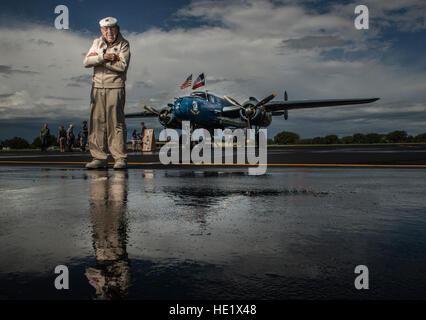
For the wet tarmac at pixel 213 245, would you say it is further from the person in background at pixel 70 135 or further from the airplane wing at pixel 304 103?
the airplane wing at pixel 304 103

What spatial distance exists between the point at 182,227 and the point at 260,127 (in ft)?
92.6

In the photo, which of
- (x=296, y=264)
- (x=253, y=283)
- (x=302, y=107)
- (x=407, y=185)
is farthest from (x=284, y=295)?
(x=302, y=107)

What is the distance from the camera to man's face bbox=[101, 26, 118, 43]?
29.5 feet

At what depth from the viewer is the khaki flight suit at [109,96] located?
8.99 metres

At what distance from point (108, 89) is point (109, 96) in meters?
0.17

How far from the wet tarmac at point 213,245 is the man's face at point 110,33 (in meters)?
4.94

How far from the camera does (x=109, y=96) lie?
360 inches

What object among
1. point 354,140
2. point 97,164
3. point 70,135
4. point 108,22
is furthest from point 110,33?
point 354,140

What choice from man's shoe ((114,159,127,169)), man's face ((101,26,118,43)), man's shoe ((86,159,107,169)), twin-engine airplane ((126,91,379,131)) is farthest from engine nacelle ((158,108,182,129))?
man's face ((101,26,118,43))

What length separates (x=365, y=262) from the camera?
7.62ft

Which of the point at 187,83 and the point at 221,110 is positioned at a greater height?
the point at 187,83

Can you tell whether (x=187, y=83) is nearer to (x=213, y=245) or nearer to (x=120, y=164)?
(x=120, y=164)

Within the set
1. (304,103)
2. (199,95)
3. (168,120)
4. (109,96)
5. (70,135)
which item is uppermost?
(199,95)
